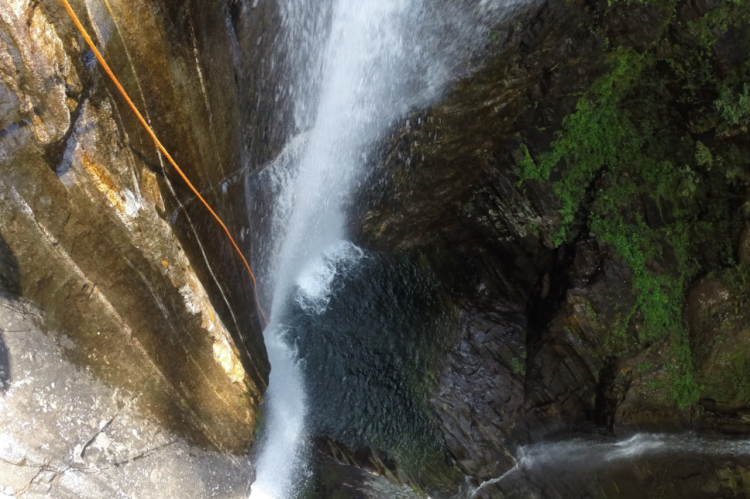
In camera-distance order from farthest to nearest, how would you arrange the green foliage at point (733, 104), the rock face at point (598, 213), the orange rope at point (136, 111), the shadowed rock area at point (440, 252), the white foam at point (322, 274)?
the white foam at point (322, 274), the rock face at point (598, 213), the green foliage at point (733, 104), the shadowed rock area at point (440, 252), the orange rope at point (136, 111)

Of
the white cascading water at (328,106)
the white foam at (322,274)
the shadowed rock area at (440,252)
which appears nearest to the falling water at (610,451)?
the shadowed rock area at (440,252)

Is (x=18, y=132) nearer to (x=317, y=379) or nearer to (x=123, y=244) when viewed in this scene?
(x=123, y=244)

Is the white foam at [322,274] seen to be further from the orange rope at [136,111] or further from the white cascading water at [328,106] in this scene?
the orange rope at [136,111]

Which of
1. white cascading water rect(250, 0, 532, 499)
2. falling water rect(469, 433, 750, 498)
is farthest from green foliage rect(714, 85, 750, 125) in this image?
falling water rect(469, 433, 750, 498)

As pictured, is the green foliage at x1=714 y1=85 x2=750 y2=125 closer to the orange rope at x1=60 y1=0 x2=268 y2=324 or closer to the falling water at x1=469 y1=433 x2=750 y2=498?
the falling water at x1=469 y1=433 x2=750 y2=498

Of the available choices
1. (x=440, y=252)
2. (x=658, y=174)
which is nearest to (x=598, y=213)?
(x=658, y=174)

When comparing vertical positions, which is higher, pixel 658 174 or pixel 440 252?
pixel 440 252

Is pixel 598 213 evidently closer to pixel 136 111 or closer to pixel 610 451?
pixel 610 451
